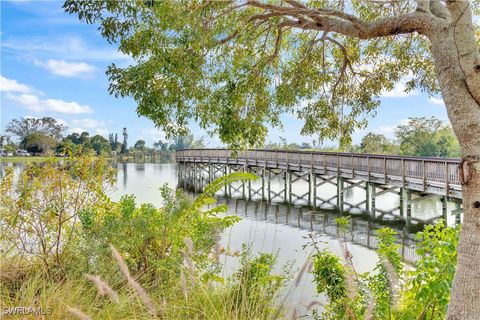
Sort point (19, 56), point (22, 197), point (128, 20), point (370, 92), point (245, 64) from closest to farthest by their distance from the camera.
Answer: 1. point (128, 20)
2. point (22, 197)
3. point (19, 56)
4. point (245, 64)
5. point (370, 92)

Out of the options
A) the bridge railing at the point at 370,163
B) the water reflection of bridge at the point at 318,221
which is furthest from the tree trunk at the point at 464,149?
the water reflection of bridge at the point at 318,221

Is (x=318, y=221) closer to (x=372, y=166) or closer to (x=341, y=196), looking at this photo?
(x=372, y=166)

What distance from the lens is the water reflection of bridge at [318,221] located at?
13.2m

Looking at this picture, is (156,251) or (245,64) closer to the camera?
(156,251)

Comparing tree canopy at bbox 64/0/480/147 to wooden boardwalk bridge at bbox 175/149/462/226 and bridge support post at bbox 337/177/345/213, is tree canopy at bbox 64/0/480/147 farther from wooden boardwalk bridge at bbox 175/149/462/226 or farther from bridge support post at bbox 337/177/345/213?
bridge support post at bbox 337/177/345/213

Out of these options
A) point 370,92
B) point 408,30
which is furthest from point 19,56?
point 370,92

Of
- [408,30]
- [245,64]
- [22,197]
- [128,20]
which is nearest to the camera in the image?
[408,30]

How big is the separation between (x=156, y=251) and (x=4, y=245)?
197 centimetres

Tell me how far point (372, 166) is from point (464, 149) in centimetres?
1638

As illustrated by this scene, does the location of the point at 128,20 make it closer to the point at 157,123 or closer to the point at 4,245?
the point at 157,123

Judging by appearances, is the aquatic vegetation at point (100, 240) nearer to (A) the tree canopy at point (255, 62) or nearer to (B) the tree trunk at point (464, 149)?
(A) the tree canopy at point (255, 62)

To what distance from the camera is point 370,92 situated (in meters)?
7.78

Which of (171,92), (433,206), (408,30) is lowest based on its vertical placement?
(433,206)

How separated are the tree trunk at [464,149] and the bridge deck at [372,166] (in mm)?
3780
